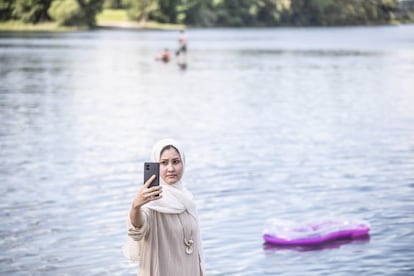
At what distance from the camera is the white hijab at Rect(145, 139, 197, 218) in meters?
5.91

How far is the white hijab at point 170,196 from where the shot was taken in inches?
233

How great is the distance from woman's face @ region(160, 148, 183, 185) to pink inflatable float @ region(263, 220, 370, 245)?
7719 mm

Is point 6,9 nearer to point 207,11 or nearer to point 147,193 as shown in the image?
point 207,11

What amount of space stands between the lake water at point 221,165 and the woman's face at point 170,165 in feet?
20.7

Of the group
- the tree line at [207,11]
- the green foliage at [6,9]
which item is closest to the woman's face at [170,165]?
the tree line at [207,11]

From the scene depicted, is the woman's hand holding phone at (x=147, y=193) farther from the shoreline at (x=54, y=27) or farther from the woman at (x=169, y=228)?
the shoreline at (x=54, y=27)

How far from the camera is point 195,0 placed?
15550 centimetres

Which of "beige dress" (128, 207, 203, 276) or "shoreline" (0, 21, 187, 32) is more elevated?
"shoreline" (0, 21, 187, 32)

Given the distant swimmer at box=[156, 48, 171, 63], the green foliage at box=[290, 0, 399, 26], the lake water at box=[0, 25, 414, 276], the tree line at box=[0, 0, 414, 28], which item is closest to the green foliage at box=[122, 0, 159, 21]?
the tree line at box=[0, 0, 414, 28]

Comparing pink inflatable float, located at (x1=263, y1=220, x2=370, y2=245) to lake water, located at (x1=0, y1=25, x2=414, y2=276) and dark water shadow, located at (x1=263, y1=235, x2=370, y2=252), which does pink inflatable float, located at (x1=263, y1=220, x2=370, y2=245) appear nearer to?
dark water shadow, located at (x1=263, y1=235, x2=370, y2=252)

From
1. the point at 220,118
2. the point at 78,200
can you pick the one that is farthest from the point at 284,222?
the point at 220,118

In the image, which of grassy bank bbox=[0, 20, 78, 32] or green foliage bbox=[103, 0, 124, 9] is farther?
green foliage bbox=[103, 0, 124, 9]

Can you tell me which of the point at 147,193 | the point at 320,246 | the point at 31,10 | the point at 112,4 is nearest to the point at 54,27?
the point at 31,10

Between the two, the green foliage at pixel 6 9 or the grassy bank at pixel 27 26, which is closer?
the green foliage at pixel 6 9
